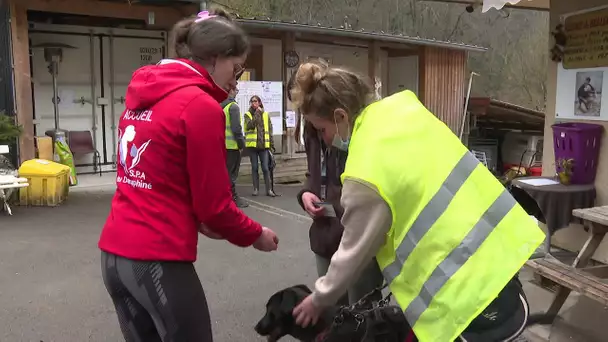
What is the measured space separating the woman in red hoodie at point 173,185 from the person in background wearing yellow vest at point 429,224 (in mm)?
470

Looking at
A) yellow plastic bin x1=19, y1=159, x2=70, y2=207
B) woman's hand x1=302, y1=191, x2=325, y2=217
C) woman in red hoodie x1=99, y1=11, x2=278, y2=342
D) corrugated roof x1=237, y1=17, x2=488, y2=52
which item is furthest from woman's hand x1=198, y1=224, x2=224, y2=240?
corrugated roof x1=237, y1=17, x2=488, y2=52

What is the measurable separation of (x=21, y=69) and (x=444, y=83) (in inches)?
402

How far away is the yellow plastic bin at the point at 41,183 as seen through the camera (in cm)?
870

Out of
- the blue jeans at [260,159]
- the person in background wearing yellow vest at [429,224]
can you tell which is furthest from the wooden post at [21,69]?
the person in background wearing yellow vest at [429,224]

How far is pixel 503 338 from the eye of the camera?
1889 mm

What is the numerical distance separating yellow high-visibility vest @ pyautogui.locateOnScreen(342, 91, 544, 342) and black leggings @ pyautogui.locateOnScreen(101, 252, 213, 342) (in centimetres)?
69

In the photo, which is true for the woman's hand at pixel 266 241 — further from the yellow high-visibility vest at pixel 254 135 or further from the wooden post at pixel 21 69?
the wooden post at pixel 21 69

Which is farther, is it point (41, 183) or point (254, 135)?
point (254, 135)

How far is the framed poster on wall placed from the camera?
17.5 feet

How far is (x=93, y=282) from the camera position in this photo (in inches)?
215

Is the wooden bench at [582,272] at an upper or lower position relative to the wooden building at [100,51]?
lower

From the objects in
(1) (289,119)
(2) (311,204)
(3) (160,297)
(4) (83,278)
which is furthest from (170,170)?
(1) (289,119)

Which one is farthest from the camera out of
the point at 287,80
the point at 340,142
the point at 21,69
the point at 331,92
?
the point at 287,80

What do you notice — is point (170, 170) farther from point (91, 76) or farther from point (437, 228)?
point (91, 76)
